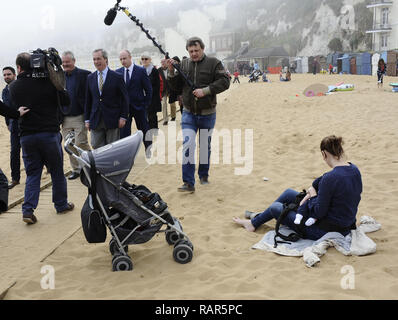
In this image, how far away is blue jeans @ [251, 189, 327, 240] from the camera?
3.71 meters

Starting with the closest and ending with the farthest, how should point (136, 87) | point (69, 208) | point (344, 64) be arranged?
point (69, 208), point (136, 87), point (344, 64)

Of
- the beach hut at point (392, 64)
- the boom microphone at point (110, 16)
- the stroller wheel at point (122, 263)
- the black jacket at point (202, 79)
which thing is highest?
the beach hut at point (392, 64)

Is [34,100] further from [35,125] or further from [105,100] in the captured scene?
[105,100]

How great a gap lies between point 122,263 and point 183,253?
1.87 ft

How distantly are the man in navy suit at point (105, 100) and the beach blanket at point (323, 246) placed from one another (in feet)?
10.6

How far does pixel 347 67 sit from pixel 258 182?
40993 mm

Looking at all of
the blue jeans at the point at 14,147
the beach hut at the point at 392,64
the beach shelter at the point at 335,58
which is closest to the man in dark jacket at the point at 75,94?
the blue jeans at the point at 14,147

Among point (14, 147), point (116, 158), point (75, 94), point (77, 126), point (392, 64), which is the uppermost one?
point (392, 64)

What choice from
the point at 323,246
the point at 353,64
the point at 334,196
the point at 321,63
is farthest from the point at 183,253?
the point at 321,63

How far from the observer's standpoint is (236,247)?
383 cm

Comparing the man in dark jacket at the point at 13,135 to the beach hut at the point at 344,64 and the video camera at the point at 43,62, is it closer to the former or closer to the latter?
the video camera at the point at 43,62

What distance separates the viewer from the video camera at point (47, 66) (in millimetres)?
4469

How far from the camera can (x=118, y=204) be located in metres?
3.38
